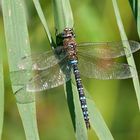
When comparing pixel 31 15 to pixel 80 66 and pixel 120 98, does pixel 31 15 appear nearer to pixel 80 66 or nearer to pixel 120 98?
pixel 80 66

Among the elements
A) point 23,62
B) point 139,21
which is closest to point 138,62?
point 139,21

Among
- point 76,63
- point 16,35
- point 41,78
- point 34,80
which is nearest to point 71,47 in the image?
point 76,63

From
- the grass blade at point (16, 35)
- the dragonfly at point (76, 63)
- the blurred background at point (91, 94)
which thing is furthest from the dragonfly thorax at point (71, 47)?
the grass blade at point (16, 35)

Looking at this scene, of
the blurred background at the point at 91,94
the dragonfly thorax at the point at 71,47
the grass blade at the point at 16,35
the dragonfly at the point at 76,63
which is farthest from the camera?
the blurred background at the point at 91,94

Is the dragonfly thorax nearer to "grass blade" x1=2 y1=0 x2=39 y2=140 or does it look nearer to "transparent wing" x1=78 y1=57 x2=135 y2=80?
"transparent wing" x1=78 y1=57 x2=135 y2=80

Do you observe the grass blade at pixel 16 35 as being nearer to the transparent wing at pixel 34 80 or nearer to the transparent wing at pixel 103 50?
the transparent wing at pixel 34 80

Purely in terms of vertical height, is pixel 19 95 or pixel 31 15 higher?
pixel 31 15

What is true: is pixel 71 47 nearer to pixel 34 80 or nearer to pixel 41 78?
pixel 41 78

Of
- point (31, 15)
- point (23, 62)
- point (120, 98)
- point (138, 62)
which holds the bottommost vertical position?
point (120, 98)

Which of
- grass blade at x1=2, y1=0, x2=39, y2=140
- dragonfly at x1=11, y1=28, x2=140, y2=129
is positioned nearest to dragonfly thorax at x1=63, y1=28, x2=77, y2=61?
dragonfly at x1=11, y1=28, x2=140, y2=129
